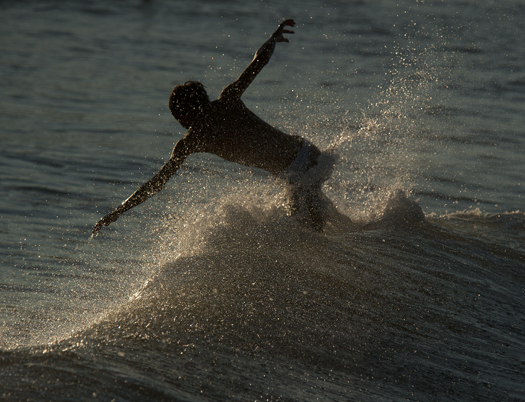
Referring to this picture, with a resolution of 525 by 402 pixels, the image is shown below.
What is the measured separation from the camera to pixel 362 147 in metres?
9.48

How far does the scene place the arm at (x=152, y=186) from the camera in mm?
4805

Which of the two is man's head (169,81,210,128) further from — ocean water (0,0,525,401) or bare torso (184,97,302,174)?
ocean water (0,0,525,401)

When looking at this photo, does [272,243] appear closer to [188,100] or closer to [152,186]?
[152,186]

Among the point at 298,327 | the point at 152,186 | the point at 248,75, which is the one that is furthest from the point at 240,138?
the point at 298,327

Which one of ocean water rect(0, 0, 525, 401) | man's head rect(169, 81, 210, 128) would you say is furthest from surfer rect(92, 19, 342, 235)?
ocean water rect(0, 0, 525, 401)

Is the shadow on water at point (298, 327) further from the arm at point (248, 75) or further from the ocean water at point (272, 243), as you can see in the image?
the arm at point (248, 75)

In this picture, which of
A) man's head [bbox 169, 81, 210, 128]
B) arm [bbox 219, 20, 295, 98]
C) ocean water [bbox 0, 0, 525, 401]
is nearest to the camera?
ocean water [bbox 0, 0, 525, 401]

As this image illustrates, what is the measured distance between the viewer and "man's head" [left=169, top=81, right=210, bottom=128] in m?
5.00

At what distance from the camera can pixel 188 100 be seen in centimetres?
504

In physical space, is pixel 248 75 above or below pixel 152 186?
above

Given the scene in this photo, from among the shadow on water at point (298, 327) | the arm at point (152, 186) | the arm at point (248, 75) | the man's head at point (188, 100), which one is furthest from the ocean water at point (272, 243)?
the arm at point (248, 75)

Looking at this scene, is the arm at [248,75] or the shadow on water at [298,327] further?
the arm at [248,75]

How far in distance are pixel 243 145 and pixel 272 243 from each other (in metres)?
0.96

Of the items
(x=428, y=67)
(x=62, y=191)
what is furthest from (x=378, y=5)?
(x=62, y=191)
